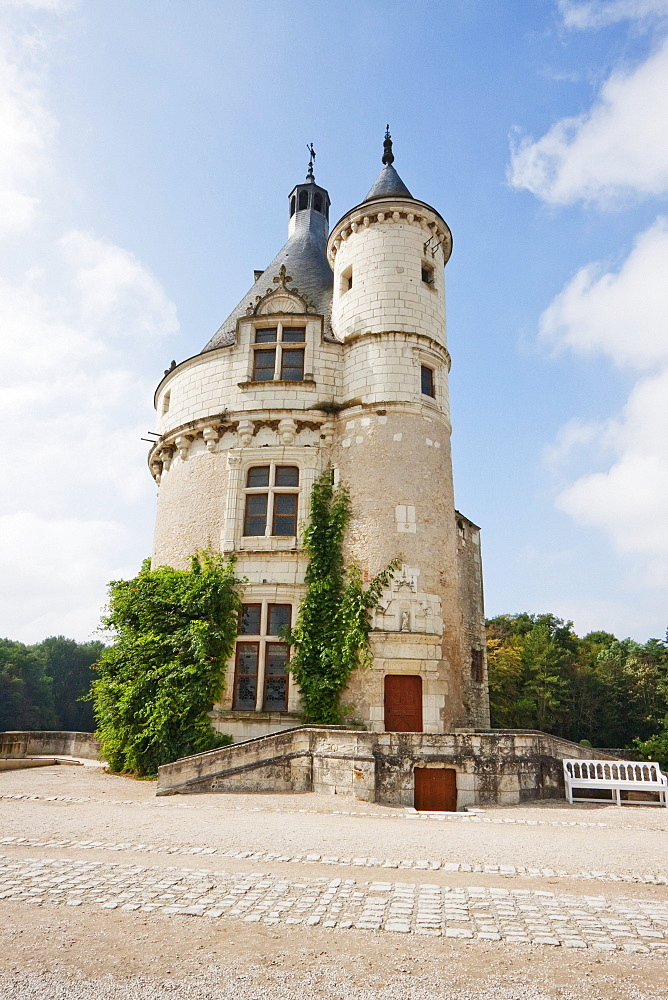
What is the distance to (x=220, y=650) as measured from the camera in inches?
594

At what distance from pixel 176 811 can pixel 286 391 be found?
10.6m

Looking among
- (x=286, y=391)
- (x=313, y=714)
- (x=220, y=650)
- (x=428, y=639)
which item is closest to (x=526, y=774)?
(x=428, y=639)

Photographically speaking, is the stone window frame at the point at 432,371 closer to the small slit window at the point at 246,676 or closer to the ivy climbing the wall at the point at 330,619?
the ivy climbing the wall at the point at 330,619

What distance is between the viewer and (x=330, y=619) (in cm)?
1484

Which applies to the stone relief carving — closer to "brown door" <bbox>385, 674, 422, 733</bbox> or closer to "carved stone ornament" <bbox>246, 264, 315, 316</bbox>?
"brown door" <bbox>385, 674, 422, 733</bbox>

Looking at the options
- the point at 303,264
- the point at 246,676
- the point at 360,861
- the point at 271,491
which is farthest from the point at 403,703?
the point at 303,264

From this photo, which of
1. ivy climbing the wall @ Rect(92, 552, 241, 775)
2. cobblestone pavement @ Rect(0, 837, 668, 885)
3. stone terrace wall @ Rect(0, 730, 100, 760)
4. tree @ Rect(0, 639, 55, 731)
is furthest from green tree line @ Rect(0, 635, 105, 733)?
cobblestone pavement @ Rect(0, 837, 668, 885)

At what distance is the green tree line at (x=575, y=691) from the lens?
37.1 metres

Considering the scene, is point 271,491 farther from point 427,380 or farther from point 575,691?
point 575,691

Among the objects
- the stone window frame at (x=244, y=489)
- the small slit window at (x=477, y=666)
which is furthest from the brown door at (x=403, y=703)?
the small slit window at (x=477, y=666)

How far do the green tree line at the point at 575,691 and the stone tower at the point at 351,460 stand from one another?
64.2ft

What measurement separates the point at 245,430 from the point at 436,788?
9.69 meters

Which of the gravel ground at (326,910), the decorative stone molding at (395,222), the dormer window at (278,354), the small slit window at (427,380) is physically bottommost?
the gravel ground at (326,910)

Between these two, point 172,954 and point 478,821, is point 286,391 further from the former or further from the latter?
A: point 172,954
